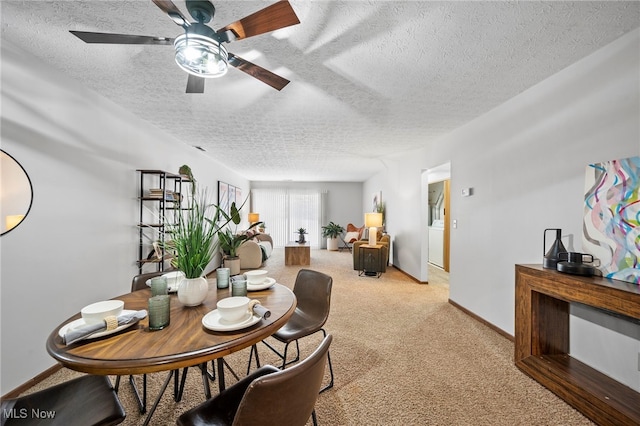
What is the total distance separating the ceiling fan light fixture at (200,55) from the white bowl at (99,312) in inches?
50.8

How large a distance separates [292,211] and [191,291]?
745 cm

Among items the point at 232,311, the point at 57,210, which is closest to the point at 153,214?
the point at 57,210

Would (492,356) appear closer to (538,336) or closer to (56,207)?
(538,336)

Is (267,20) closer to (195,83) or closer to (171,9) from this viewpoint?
(171,9)

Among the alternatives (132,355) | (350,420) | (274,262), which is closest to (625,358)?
(350,420)

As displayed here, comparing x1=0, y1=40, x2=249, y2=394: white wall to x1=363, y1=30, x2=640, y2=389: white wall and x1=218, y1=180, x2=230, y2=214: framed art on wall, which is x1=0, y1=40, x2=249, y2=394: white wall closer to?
x1=218, y1=180, x2=230, y2=214: framed art on wall

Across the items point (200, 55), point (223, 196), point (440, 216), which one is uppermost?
point (200, 55)

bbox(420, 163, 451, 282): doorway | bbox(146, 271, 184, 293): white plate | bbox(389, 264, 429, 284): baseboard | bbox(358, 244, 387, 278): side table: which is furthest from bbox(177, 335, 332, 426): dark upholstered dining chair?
bbox(420, 163, 451, 282): doorway

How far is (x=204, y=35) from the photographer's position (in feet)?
4.27

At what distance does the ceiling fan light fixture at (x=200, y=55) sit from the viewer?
51.1 inches

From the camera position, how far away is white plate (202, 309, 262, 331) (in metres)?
Answer: 1.09

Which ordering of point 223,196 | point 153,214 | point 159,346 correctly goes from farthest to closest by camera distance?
1. point 223,196
2. point 153,214
3. point 159,346

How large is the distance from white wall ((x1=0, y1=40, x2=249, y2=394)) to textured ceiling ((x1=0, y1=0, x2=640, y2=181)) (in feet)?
0.76

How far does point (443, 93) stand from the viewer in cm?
240
